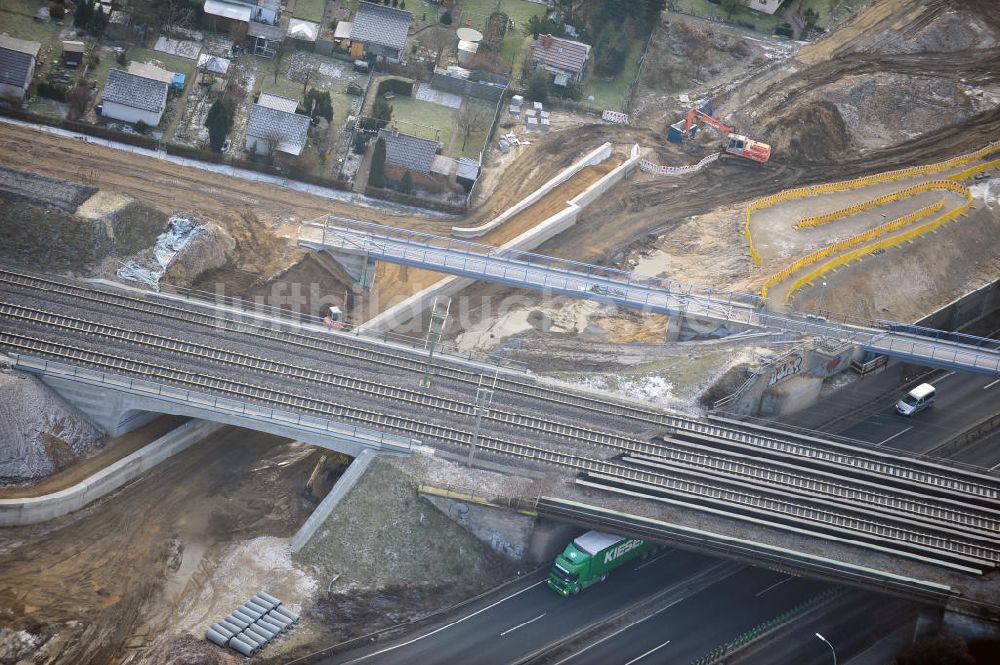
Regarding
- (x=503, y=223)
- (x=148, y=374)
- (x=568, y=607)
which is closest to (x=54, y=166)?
(x=148, y=374)

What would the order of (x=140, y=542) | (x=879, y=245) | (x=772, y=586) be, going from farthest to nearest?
1. (x=879, y=245)
2. (x=772, y=586)
3. (x=140, y=542)

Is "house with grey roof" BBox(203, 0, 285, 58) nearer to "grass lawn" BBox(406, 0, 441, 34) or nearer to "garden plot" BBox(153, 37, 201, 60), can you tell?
"garden plot" BBox(153, 37, 201, 60)

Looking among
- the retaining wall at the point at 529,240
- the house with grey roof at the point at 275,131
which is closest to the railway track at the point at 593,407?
the retaining wall at the point at 529,240

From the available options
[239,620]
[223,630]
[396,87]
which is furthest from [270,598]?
[396,87]

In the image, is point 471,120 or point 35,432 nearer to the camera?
point 35,432

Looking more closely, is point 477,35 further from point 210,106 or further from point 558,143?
point 210,106

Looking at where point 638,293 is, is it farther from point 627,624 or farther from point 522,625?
point 522,625

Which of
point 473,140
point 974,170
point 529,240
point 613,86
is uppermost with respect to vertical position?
point 974,170
